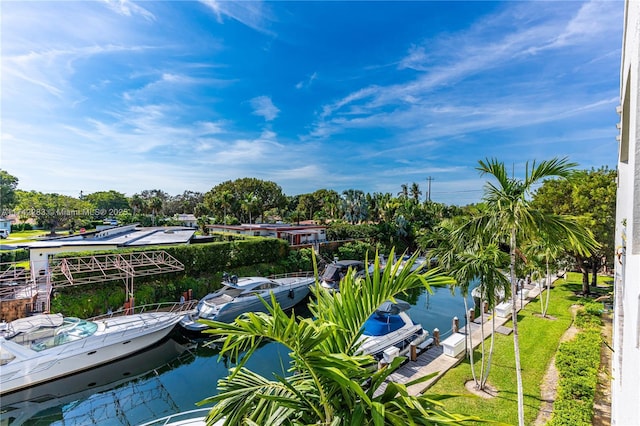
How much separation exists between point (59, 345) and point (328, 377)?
14139 millimetres

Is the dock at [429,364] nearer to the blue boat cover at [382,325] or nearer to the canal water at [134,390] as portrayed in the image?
the blue boat cover at [382,325]

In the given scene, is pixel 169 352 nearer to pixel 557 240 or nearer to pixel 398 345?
pixel 398 345

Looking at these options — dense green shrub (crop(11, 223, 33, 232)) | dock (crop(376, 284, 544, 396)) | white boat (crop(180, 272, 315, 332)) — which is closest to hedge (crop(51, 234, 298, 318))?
white boat (crop(180, 272, 315, 332))

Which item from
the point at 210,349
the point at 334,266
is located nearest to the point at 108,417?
the point at 210,349

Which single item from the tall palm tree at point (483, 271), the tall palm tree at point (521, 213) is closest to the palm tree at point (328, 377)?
the tall palm tree at point (521, 213)

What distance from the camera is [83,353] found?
12391 mm

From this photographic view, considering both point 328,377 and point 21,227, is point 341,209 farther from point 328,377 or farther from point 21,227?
point 328,377

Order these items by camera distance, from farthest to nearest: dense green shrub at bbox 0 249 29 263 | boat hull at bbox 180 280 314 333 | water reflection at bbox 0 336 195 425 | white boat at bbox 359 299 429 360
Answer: dense green shrub at bbox 0 249 29 263 < boat hull at bbox 180 280 314 333 < white boat at bbox 359 299 429 360 < water reflection at bbox 0 336 195 425

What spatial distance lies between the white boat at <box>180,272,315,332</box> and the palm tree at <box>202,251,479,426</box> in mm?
12884

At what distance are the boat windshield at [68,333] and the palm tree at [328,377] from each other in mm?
12975

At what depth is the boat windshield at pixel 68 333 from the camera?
38.8ft

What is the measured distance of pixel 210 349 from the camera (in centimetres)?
1566

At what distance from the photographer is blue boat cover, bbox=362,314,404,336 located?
1334cm

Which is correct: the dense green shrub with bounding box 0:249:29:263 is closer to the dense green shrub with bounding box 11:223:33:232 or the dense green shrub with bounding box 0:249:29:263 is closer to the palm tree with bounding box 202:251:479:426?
the dense green shrub with bounding box 11:223:33:232
